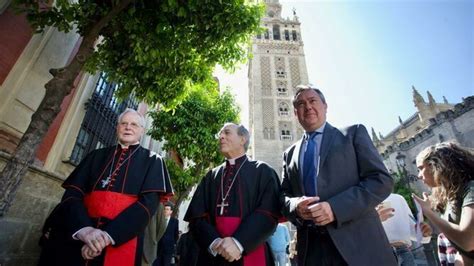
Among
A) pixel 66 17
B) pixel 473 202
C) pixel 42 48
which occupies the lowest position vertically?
pixel 473 202

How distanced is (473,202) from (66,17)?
5.05m

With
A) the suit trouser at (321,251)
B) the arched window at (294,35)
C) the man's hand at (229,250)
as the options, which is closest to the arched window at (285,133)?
the arched window at (294,35)

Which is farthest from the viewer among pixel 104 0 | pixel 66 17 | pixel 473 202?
pixel 104 0

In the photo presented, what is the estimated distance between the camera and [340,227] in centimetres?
168

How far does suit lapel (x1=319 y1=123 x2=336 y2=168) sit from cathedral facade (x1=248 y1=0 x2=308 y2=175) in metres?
33.0

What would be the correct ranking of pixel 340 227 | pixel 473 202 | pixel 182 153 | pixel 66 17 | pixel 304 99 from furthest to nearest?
pixel 182 153, pixel 66 17, pixel 304 99, pixel 473 202, pixel 340 227

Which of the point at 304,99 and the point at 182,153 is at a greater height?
the point at 182,153

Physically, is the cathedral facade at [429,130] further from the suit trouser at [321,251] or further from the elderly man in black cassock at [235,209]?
the suit trouser at [321,251]

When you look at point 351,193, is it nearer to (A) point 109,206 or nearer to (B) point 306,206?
(B) point 306,206

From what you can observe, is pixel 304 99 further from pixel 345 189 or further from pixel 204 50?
pixel 204 50

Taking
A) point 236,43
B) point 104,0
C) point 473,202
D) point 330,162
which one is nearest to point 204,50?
point 236,43

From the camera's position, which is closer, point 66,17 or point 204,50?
point 66,17

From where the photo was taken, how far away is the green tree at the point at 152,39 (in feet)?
12.0

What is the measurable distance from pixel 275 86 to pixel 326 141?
132 feet
